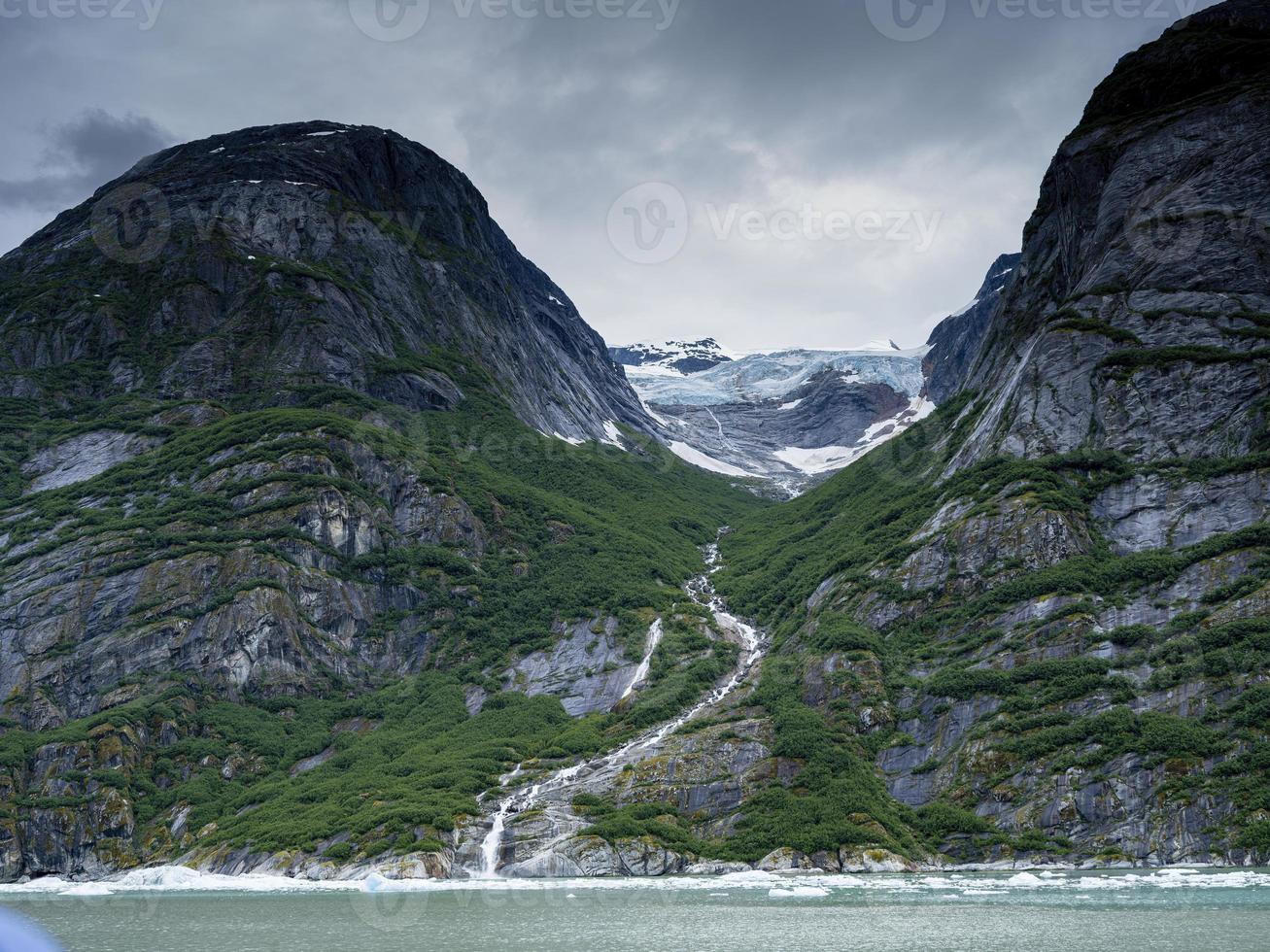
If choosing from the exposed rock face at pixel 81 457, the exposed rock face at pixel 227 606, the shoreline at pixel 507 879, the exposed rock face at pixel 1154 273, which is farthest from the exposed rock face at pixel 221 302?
the exposed rock face at pixel 1154 273

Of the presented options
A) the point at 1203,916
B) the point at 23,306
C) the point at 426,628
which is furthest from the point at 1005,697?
the point at 23,306

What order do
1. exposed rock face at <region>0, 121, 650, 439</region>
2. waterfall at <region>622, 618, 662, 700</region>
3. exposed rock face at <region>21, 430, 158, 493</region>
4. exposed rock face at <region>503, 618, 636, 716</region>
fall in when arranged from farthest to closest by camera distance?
1. exposed rock face at <region>0, 121, 650, 439</region>
2. exposed rock face at <region>21, 430, 158, 493</region>
3. exposed rock face at <region>503, 618, 636, 716</region>
4. waterfall at <region>622, 618, 662, 700</region>

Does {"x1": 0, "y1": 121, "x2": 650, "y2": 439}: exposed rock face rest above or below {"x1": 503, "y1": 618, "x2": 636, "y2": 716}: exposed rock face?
above

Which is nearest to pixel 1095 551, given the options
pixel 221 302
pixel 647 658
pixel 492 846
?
pixel 647 658

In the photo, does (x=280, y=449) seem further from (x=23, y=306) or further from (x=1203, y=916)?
(x=1203, y=916)

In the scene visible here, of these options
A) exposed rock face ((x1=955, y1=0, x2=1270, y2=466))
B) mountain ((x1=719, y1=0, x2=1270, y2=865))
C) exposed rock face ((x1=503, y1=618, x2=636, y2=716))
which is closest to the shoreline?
mountain ((x1=719, y1=0, x2=1270, y2=865))

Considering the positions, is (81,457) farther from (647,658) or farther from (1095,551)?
(1095,551)

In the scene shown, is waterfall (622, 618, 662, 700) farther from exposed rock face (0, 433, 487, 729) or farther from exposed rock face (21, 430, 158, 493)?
exposed rock face (21, 430, 158, 493)
